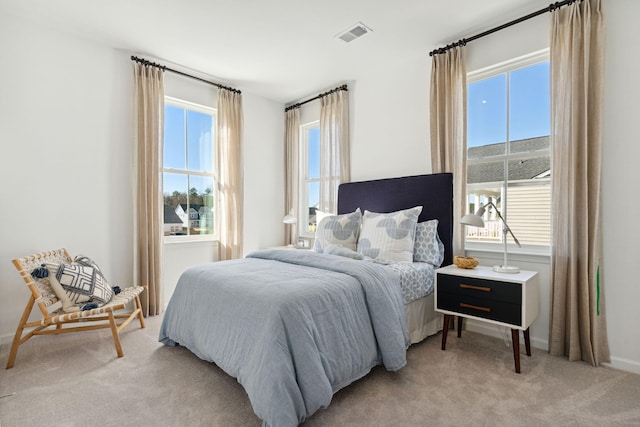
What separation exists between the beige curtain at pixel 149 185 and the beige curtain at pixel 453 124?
9.49 feet

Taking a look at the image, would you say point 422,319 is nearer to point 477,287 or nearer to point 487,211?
point 477,287

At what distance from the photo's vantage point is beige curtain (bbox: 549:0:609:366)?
7.13 ft

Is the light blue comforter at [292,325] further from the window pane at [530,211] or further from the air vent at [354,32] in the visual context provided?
the air vent at [354,32]

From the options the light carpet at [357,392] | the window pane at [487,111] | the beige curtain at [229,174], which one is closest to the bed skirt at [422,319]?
the light carpet at [357,392]

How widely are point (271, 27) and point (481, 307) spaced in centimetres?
286

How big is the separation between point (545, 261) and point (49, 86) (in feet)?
14.7

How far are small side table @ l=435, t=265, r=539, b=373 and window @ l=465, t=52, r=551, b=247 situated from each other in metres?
0.57

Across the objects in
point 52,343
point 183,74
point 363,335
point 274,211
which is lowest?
point 52,343

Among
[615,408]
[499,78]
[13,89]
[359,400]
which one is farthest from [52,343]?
[499,78]

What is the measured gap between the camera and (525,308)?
6.66 ft

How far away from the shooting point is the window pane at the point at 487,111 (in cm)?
281

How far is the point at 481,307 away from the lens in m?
2.20

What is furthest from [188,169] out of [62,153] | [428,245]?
[428,245]

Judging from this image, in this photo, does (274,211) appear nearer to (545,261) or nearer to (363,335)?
(363,335)
